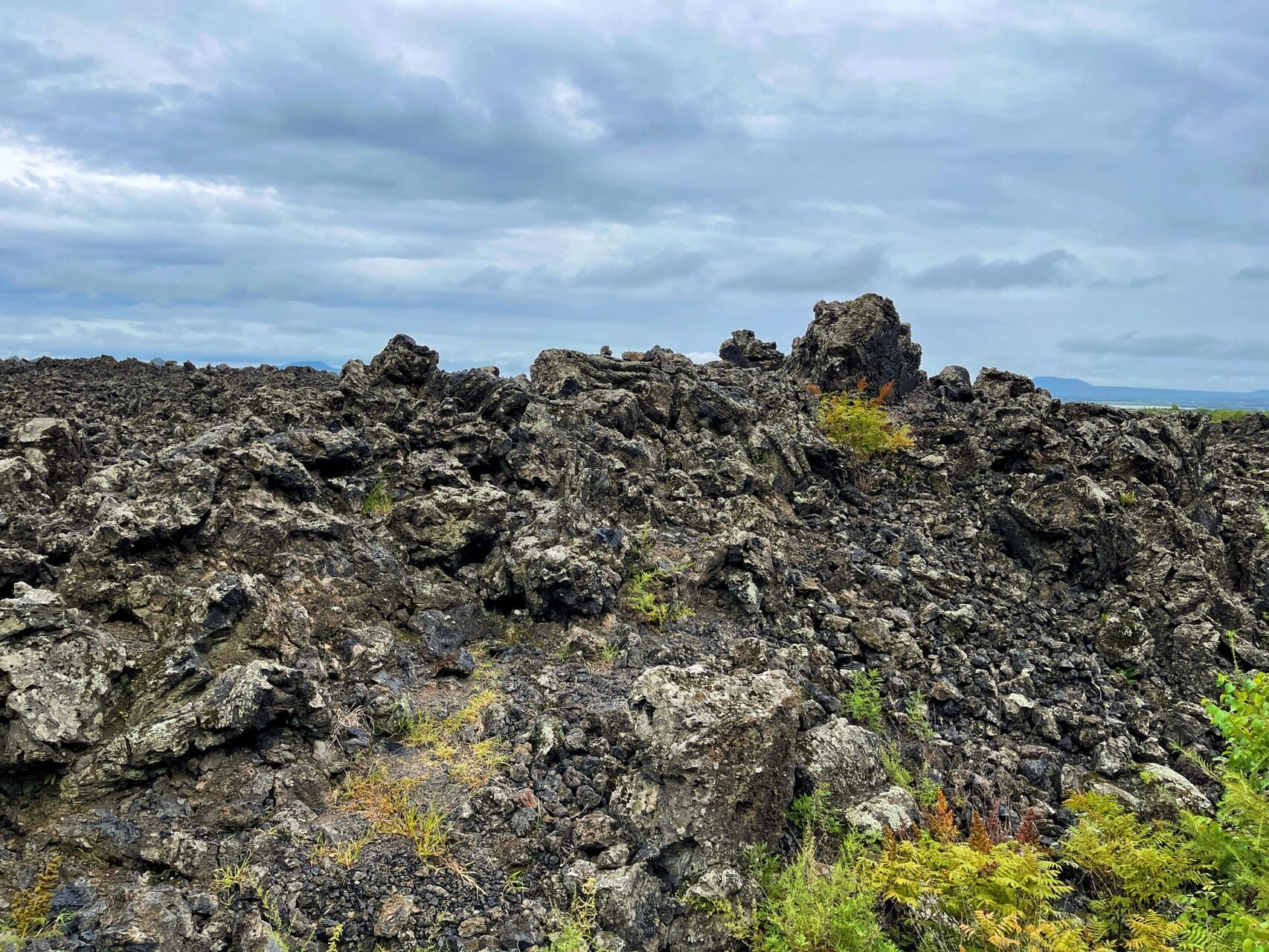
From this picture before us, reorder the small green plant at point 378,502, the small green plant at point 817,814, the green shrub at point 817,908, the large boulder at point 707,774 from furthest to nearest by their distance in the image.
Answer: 1. the small green plant at point 378,502
2. the small green plant at point 817,814
3. the large boulder at point 707,774
4. the green shrub at point 817,908

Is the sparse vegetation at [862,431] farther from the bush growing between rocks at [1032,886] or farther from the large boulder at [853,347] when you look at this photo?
the bush growing between rocks at [1032,886]

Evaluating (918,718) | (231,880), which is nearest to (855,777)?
(918,718)

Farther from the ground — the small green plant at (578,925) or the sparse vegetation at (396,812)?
the sparse vegetation at (396,812)

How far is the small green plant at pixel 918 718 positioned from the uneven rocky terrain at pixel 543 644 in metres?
0.06

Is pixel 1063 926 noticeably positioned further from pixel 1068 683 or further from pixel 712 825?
pixel 1068 683

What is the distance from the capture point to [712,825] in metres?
8.70

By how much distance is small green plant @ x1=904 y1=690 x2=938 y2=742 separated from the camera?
40.2 ft

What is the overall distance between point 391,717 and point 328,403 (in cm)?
1070

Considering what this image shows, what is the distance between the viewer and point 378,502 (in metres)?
15.6

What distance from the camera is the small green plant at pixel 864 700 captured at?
1216cm

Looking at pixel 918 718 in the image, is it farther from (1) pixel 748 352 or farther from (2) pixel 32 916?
(1) pixel 748 352

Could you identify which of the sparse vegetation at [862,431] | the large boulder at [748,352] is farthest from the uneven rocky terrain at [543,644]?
the large boulder at [748,352]

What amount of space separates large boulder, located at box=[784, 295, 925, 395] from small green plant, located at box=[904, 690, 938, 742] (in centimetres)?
2566

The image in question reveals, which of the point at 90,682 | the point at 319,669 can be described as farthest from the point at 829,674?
the point at 90,682
